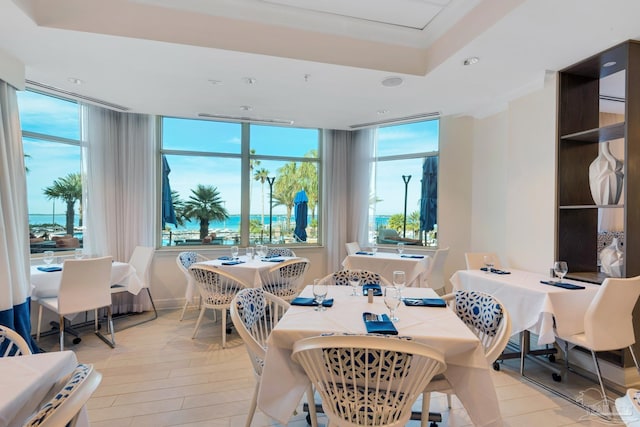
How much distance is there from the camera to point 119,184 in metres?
4.85

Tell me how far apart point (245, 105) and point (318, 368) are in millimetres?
3845

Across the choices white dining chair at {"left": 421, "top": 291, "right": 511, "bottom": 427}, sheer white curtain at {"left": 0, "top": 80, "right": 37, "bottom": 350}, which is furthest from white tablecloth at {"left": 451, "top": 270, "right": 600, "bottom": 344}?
sheer white curtain at {"left": 0, "top": 80, "right": 37, "bottom": 350}

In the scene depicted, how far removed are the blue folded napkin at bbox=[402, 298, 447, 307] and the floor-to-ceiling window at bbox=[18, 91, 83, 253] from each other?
458cm

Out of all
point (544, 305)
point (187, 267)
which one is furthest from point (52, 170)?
point (544, 305)

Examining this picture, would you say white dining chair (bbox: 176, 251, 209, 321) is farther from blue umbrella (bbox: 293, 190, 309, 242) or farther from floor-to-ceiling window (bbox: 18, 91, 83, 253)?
blue umbrella (bbox: 293, 190, 309, 242)

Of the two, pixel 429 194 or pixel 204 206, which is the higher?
pixel 429 194

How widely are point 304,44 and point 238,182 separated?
120 inches

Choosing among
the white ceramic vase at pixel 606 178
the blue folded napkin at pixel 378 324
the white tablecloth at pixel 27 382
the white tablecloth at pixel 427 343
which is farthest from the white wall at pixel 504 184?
the white tablecloth at pixel 27 382

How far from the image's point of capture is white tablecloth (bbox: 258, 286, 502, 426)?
1.68 metres

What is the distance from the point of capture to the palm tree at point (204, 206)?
5473 millimetres

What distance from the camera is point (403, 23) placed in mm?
3201

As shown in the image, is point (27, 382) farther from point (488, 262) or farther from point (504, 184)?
point (504, 184)

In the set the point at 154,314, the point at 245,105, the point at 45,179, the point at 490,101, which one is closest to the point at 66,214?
the point at 45,179

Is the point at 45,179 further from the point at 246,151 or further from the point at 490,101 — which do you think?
the point at 490,101
